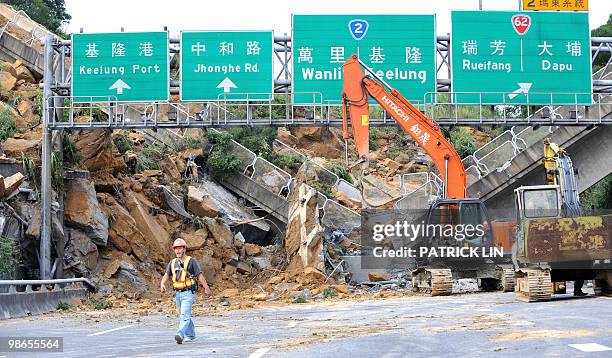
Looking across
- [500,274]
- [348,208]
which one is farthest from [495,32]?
[348,208]

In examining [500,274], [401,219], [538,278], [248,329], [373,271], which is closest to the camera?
[248,329]

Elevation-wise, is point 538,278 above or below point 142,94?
below

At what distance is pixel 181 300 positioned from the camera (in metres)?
13.6

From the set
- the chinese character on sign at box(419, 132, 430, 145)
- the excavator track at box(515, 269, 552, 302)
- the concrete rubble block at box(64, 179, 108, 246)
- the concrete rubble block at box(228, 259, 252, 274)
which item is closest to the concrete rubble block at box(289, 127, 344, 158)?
the concrete rubble block at box(228, 259, 252, 274)

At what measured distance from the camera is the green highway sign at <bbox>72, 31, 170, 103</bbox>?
30281 mm

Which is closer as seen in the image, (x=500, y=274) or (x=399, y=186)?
(x=500, y=274)

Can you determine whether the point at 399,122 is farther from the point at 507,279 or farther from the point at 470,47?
the point at 507,279

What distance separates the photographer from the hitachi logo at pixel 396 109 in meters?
28.1

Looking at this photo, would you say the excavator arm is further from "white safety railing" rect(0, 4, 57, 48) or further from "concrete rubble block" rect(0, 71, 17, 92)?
"white safety railing" rect(0, 4, 57, 48)

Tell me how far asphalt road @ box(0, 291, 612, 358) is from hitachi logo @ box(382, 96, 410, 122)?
761 centimetres

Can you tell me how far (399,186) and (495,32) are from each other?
54.7 feet

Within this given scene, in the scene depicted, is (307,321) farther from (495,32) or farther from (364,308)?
(495,32)

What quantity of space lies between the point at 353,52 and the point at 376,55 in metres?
0.80

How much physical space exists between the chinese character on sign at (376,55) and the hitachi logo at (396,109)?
7.46ft
